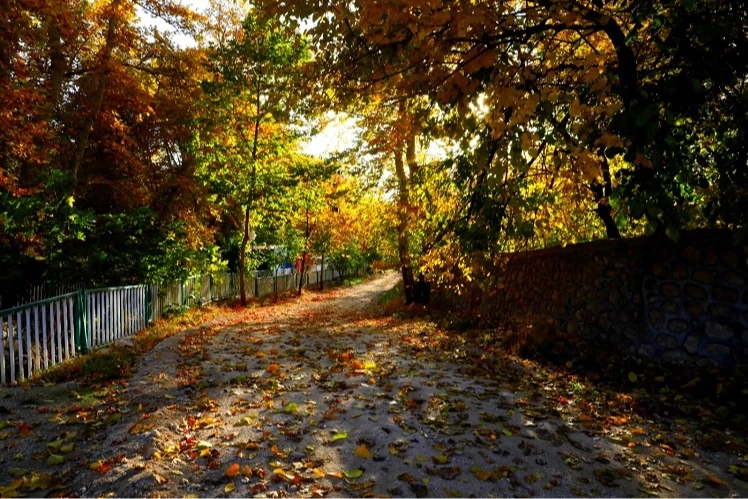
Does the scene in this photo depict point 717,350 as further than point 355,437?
Yes

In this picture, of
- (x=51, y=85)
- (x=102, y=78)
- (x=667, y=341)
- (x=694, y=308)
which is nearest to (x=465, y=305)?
(x=667, y=341)

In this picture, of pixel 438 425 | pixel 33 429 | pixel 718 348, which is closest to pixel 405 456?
pixel 438 425

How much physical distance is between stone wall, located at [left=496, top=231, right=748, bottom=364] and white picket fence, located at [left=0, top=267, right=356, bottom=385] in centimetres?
849

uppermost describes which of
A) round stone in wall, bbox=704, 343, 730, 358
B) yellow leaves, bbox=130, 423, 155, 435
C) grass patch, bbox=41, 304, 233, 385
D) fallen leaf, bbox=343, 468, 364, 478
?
round stone in wall, bbox=704, 343, 730, 358

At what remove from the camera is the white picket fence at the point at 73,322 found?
19.8 feet

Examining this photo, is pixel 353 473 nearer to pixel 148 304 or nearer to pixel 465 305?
pixel 148 304

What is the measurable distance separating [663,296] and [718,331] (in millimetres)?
808

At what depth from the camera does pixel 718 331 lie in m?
5.51

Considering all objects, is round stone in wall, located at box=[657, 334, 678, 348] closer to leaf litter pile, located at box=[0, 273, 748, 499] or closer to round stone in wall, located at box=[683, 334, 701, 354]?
round stone in wall, located at box=[683, 334, 701, 354]

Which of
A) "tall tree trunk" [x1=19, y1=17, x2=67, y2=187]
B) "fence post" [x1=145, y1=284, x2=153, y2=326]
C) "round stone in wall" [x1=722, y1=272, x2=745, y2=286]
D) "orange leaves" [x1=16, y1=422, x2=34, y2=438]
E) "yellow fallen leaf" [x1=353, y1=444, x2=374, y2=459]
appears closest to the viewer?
"yellow fallen leaf" [x1=353, y1=444, x2=374, y2=459]

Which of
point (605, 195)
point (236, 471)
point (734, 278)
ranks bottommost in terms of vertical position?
point (236, 471)

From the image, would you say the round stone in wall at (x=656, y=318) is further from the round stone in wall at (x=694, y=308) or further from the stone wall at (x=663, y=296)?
the round stone in wall at (x=694, y=308)

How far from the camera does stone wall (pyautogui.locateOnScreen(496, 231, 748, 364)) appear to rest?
5.46 meters

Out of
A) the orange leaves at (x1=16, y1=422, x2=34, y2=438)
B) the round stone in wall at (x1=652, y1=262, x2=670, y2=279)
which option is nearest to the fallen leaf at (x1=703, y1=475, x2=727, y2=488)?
the round stone in wall at (x1=652, y1=262, x2=670, y2=279)
